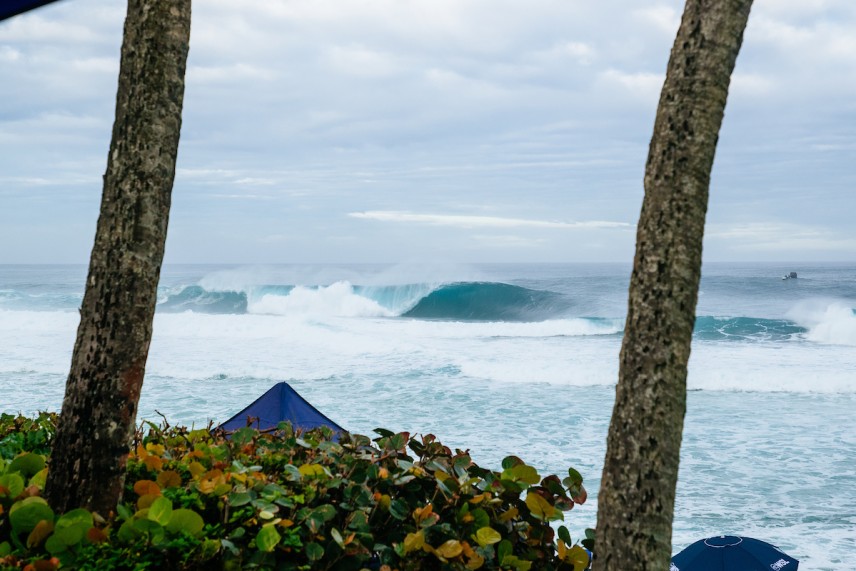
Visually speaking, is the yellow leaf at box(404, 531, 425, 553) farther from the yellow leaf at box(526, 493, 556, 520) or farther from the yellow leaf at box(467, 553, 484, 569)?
the yellow leaf at box(526, 493, 556, 520)

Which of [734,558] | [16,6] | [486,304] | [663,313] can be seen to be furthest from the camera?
[486,304]

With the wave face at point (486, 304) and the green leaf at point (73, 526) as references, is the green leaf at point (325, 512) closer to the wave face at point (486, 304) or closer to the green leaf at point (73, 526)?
the green leaf at point (73, 526)

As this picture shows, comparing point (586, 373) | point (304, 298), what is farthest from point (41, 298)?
point (586, 373)

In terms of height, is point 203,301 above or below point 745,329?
below

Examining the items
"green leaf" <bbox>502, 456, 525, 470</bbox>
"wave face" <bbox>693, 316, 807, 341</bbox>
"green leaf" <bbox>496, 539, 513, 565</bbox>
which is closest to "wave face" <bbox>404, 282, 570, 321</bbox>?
"wave face" <bbox>693, 316, 807, 341</bbox>

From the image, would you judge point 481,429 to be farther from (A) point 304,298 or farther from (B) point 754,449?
(A) point 304,298

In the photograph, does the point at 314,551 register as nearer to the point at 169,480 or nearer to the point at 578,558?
the point at 169,480

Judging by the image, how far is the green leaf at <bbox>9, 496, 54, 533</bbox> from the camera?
6.63 feet

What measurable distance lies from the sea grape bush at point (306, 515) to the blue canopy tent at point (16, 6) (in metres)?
2.76

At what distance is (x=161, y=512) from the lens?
6.32ft

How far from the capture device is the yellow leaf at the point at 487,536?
2.08m

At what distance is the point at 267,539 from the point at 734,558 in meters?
4.08

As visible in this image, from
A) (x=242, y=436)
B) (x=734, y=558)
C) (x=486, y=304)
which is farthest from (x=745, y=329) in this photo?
(x=242, y=436)

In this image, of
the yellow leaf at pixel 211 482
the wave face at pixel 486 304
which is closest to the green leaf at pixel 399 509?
the yellow leaf at pixel 211 482
